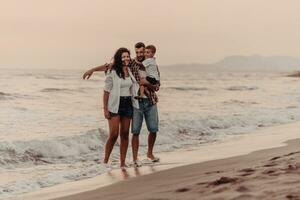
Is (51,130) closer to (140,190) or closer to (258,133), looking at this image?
(258,133)

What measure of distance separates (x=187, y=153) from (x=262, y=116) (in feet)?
27.6

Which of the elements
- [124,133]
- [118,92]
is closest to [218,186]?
[118,92]

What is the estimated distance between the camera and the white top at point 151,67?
791cm

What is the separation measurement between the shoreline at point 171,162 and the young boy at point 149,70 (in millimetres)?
1230

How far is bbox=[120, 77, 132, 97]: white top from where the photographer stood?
24.5ft

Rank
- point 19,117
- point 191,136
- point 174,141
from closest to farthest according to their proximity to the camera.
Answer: point 174,141 < point 191,136 < point 19,117

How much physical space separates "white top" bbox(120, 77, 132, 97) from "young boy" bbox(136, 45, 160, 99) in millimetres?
332

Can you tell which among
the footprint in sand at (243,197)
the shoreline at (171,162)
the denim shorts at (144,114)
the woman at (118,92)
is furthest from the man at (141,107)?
the footprint in sand at (243,197)

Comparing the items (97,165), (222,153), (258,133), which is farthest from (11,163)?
(258,133)

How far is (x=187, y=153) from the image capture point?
31.9 ft

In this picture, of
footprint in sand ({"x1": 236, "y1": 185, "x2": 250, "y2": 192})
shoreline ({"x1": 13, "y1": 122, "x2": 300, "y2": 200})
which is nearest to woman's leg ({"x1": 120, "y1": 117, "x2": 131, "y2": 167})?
shoreline ({"x1": 13, "y1": 122, "x2": 300, "y2": 200})

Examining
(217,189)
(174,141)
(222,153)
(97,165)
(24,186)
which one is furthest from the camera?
(174,141)

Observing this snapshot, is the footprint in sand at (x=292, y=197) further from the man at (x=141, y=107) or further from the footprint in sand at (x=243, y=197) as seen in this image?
the man at (x=141, y=107)

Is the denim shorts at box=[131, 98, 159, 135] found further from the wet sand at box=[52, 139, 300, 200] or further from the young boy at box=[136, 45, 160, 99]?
the wet sand at box=[52, 139, 300, 200]
